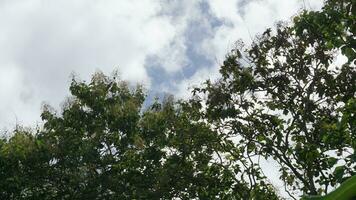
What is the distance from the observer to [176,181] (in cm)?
1552

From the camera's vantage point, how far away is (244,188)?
49.3ft

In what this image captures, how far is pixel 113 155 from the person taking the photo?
61.7 feet

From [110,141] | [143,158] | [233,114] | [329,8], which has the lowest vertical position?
[329,8]

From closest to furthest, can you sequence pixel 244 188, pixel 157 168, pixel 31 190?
1. pixel 244 188
2. pixel 157 168
3. pixel 31 190

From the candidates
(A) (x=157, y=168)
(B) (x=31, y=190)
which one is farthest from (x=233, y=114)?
(B) (x=31, y=190)

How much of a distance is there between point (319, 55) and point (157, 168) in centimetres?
664

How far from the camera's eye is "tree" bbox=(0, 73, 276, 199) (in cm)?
1559

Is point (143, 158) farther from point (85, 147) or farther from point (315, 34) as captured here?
point (315, 34)

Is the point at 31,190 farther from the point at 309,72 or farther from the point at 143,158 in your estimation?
the point at 309,72

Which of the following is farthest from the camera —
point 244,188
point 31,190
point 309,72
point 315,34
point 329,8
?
point 31,190

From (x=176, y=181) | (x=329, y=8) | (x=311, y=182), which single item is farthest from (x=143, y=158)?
(x=329, y=8)

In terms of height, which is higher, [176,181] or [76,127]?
[76,127]

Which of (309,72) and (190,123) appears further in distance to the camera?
(190,123)

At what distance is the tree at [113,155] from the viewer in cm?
1559
